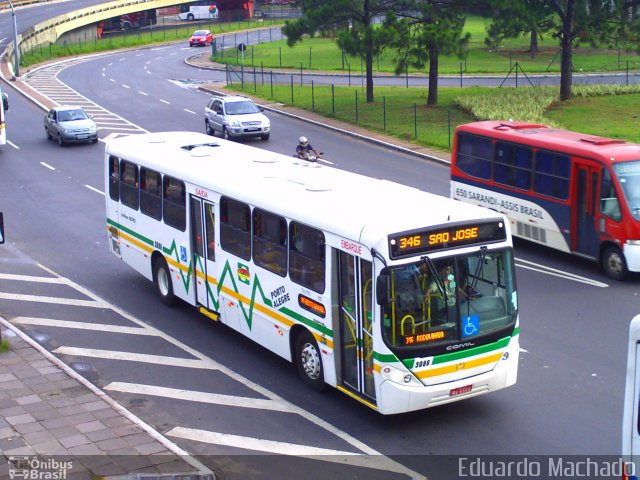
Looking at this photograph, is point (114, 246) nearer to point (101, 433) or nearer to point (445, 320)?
point (101, 433)

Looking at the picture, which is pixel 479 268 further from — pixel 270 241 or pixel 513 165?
pixel 513 165

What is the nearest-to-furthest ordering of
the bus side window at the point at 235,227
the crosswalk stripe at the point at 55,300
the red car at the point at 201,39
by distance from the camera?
1. the bus side window at the point at 235,227
2. the crosswalk stripe at the point at 55,300
3. the red car at the point at 201,39

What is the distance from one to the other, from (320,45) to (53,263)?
66845 mm

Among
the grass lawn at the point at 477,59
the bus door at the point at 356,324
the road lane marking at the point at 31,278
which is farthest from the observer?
the grass lawn at the point at 477,59

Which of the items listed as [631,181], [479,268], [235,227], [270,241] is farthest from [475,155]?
[479,268]

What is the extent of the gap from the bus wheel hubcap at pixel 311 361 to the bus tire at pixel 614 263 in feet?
27.1

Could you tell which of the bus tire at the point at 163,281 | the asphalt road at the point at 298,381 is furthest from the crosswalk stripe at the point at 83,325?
the bus tire at the point at 163,281

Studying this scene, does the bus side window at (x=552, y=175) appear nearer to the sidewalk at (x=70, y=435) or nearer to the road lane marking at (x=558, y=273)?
the road lane marking at (x=558, y=273)

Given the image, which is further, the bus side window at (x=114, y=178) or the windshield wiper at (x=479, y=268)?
the bus side window at (x=114, y=178)

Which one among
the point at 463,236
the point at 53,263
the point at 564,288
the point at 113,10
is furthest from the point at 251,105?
the point at 113,10

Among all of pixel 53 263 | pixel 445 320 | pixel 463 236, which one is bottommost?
pixel 53 263

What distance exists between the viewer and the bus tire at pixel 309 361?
540 inches

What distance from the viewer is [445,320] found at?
12.3 meters

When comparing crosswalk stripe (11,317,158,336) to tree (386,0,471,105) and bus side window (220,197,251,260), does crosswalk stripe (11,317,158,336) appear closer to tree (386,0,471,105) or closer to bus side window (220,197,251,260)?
bus side window (220,197,251,260)
